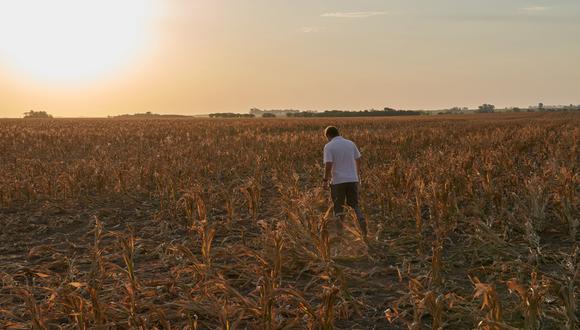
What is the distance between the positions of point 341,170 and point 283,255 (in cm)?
189

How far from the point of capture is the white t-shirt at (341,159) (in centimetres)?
720

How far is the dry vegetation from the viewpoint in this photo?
4.20 m

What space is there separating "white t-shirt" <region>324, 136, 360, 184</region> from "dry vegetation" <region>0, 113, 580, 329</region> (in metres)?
0.56

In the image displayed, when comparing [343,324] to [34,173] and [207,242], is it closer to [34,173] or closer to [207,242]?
[207,242]

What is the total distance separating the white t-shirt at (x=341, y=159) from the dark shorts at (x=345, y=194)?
0.09 m

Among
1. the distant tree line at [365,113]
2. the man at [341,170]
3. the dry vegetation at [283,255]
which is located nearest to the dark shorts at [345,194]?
the man at [341,170]

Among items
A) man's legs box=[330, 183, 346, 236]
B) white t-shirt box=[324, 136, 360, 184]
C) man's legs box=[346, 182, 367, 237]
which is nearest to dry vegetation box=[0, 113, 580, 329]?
man's legs box=[330, 183, 346, 236]

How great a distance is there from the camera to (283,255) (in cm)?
585

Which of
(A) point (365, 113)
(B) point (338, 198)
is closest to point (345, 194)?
(B) point (338, 198)

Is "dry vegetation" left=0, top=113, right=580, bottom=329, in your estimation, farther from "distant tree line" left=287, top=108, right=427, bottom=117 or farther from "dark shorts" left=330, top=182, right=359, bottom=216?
"distant tree line" left=287, top=108, right=427, bottom=117

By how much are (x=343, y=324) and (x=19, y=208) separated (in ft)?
24.4

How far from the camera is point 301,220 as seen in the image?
7.17 m

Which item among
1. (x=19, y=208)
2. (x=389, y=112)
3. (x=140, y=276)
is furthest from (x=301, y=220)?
(x=389, y=112)

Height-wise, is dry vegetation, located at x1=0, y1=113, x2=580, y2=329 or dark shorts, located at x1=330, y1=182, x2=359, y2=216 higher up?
dark shorts, located at x1=330, y1=182, x2=359, y2=216
